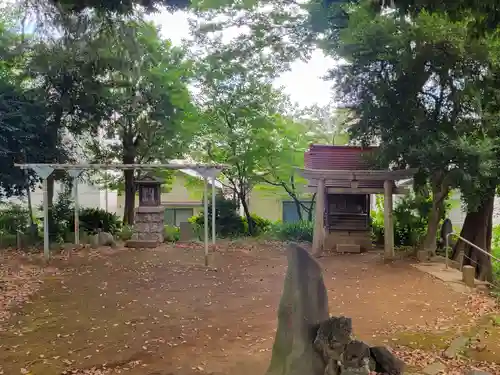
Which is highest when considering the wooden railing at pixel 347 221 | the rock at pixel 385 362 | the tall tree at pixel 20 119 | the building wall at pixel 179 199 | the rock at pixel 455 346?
the tall tree at pixel 20 119

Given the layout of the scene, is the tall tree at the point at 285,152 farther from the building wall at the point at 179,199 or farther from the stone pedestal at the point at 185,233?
the building wall at the point at 179,199

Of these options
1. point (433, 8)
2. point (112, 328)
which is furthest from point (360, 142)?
point (112, 328)

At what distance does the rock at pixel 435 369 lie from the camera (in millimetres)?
5305

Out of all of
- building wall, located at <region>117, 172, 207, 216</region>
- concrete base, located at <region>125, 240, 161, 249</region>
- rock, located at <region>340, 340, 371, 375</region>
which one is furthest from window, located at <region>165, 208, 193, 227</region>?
rock, located at <region>340, 340, 371, 375</region>

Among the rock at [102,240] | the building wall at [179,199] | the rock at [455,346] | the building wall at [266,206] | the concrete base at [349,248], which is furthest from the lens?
the building wall at [266,206]

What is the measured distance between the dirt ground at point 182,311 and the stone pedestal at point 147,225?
1.97 metres

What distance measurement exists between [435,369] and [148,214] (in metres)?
11.2

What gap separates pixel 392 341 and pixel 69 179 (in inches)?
545

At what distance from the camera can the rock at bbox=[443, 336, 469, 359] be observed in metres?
5.87

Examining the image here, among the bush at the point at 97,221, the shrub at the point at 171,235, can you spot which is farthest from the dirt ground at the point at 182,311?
the bush at the point at 97,221

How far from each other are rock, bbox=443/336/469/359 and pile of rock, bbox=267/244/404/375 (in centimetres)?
158

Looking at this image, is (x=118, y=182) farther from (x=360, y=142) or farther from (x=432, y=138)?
(x=432, y=138)

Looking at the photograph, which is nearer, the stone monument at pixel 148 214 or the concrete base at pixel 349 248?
the concrete base at pixel 349 248

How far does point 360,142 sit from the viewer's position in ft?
43.1
